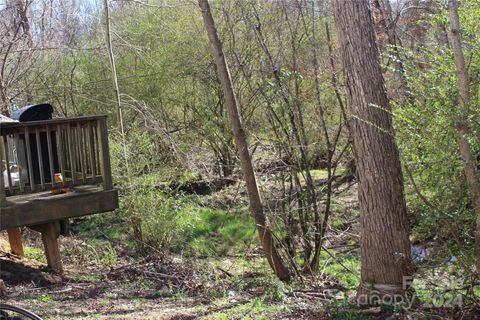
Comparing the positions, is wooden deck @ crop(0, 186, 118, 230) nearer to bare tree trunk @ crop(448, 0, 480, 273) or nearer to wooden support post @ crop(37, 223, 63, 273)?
wooden support post @ crop(37, 223, 63, 273)

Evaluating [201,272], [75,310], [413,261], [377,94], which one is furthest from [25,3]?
[413,261]

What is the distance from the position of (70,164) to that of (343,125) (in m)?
4.37

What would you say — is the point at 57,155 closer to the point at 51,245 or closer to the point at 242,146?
the point at 51,245

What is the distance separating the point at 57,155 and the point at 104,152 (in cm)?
109

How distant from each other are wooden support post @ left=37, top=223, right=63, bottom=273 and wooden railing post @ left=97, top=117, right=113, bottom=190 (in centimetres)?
133

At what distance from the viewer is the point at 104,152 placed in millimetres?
8219

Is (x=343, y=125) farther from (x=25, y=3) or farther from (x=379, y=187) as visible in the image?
(x=25, y=3)

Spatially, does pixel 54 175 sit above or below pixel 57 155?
below

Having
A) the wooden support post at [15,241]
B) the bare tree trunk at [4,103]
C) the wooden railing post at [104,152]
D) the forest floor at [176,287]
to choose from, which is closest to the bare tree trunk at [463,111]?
the forest floor at [176,287]

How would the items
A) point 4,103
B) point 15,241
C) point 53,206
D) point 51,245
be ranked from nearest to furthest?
point 53,206, point 51,245, point 15,241, point 4,103

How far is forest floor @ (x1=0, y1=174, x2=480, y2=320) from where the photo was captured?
6.41m

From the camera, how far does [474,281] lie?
18.0ft

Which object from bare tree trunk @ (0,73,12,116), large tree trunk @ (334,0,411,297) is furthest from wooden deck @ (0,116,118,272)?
large tree trunk @ (334,0,411,297)

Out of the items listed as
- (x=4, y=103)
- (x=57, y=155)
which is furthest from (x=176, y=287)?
(x=4, y=103)
